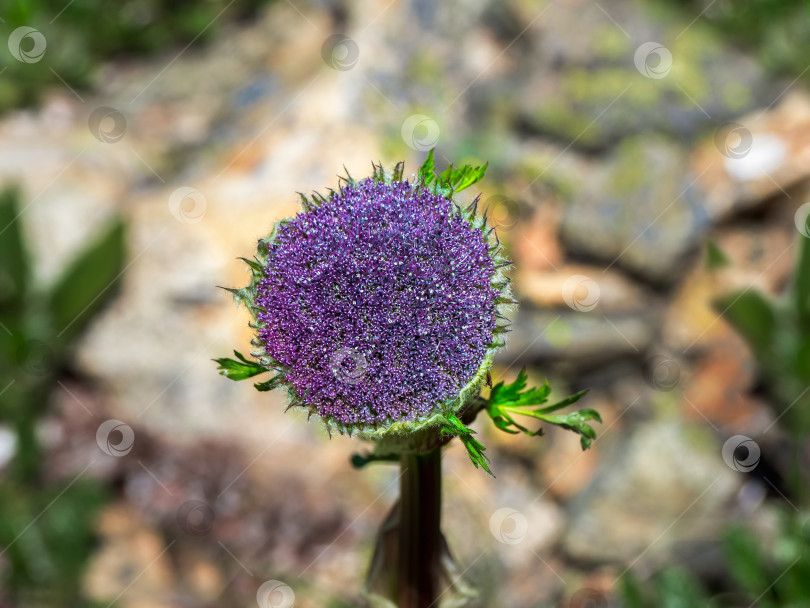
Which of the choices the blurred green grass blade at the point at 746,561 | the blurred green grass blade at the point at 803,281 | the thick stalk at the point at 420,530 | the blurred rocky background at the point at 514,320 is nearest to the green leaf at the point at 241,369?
the thick stalk at the point at 420,530

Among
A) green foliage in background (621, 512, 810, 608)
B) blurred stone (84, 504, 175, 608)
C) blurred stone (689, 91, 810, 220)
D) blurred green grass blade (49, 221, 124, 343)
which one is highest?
blurred stone (689, 91, 810, 220)

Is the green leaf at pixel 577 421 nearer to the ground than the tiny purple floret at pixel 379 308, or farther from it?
nearer to the ground

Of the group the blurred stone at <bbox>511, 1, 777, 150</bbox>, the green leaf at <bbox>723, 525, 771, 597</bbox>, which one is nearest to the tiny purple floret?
the green leaf at <bbox>723, 525, 771, 597</bbox>

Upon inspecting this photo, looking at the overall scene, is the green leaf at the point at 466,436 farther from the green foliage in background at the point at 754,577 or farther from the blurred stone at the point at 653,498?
the blurred stone at the point at 653,498

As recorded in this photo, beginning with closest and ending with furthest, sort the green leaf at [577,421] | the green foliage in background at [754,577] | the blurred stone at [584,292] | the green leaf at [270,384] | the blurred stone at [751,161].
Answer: the green leaf at [270,384], the green leaf at [577,421], the green foliage in background at [754,577], the blurred stone at [584,292], the blurred stone at [751,161]

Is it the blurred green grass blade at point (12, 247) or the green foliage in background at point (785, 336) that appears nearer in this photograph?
the green foliage in background at point (785, 336)

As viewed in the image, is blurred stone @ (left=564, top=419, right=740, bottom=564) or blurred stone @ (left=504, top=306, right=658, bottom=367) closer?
blurred stone @ (left=564, top=419, right=740, bottom=564)

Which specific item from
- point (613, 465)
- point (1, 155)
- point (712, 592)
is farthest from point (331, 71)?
point (712, 592)

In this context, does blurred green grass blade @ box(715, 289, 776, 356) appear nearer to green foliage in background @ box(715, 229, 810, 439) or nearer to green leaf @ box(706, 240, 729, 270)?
green foliage in background @ box(715, 229, 810, 439)
